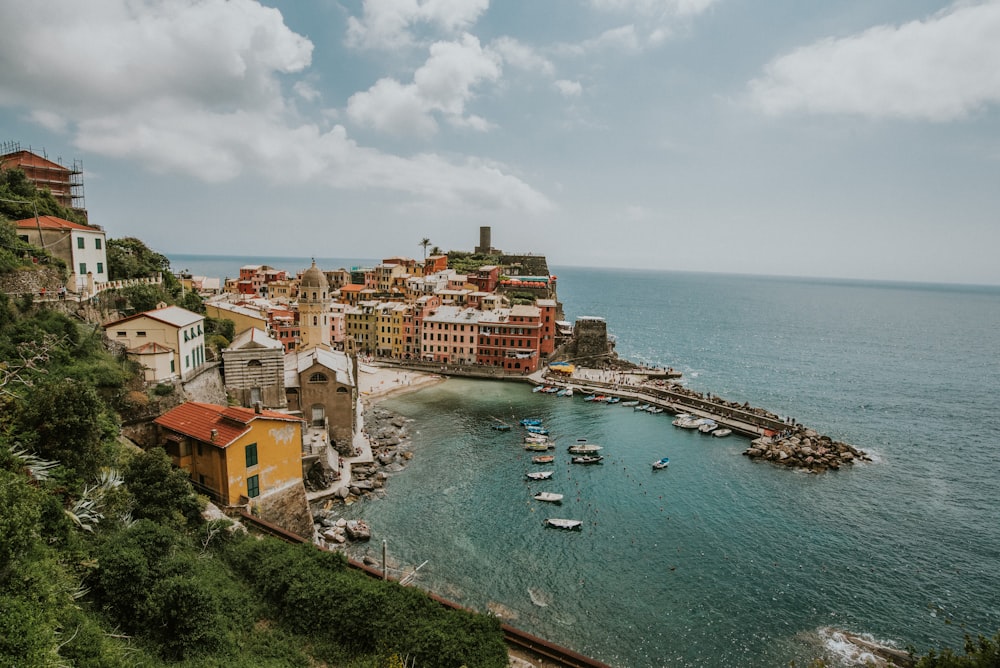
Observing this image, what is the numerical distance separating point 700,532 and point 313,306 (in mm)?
40034

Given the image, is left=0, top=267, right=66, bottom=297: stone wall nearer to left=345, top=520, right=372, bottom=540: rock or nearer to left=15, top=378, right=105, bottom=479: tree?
left=15, top=378, right=105, bottom=479: tree

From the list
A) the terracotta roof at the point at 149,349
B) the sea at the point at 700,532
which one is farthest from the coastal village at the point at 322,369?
the sea at the point at 700,532

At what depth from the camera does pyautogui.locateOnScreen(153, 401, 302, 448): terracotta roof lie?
82.8 ft

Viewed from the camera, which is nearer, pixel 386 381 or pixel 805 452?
pixel 805 452

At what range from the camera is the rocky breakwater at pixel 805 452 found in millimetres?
47688

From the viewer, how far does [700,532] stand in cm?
3544

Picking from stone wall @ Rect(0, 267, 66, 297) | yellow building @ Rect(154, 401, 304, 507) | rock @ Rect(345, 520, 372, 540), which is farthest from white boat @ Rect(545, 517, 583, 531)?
stone wall @ Rect(0, 267, 66, 297)

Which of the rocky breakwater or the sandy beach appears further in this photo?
the sandy beach

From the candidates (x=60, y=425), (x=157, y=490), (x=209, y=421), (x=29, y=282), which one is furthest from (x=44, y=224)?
(x=157, y=490)

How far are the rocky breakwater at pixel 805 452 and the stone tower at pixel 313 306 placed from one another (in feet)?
147

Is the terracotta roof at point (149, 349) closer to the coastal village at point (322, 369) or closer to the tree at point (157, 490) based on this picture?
the coastal village at point (322, 369)

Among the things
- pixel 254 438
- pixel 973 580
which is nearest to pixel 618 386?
pixel 973 580

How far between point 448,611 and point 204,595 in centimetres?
750

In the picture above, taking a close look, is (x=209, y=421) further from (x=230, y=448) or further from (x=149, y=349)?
(x=149, y=349)
